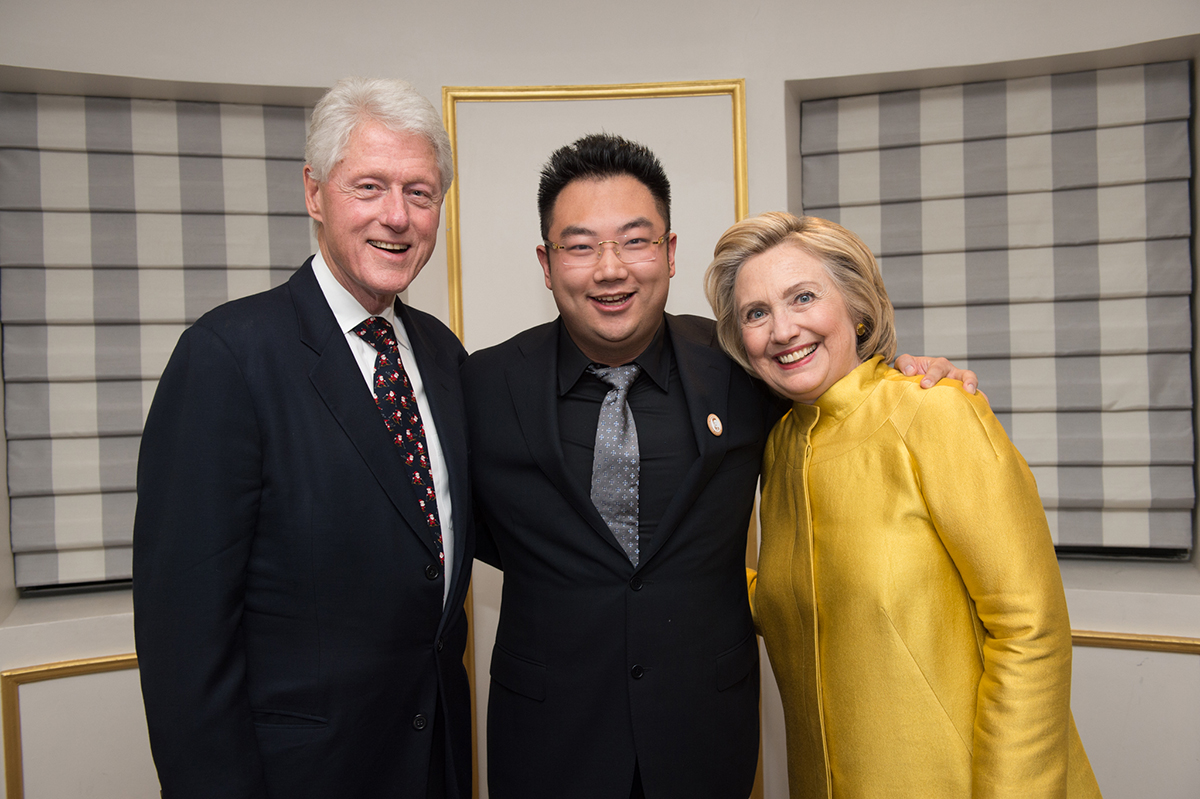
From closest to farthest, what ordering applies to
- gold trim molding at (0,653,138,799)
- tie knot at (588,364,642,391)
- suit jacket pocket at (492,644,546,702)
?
suit jacket pocket at (492,644,546,702) < tie knot at (588,364,642,391) < gold trim molding at (0,653,138,799)

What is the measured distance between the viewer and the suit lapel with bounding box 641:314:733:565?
159 cm

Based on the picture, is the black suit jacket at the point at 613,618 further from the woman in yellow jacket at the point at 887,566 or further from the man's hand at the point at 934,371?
the man's hand at the point at 934,371

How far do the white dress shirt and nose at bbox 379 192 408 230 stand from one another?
0.58 ft

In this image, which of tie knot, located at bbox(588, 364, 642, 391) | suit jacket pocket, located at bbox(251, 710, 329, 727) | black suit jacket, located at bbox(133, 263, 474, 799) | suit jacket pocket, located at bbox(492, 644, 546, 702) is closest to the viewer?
black suit jacket, located at bbox(133, 263, 474, 799)

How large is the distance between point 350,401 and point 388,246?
1.10 feet

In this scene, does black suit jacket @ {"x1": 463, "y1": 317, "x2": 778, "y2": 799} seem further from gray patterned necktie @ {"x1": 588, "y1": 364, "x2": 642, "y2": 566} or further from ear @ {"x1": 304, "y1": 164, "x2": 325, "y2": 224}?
ear @ {"x1": 304, "y1": 164, "x2": 325, "y2": 224}

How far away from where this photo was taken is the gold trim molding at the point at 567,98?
8.69ft

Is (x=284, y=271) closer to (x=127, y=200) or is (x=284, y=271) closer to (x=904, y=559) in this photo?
(x=127, y=200)

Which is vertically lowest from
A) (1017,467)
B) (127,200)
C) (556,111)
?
(1017,467)

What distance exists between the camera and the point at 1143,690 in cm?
254

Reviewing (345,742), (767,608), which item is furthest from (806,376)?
(345,742)

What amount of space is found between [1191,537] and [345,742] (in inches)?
120

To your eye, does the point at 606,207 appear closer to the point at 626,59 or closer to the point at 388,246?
the point at 388,246

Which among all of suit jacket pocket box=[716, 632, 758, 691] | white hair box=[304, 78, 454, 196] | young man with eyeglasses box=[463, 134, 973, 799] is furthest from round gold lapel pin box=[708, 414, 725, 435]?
white hair box=[304, 78, 454, 196]
